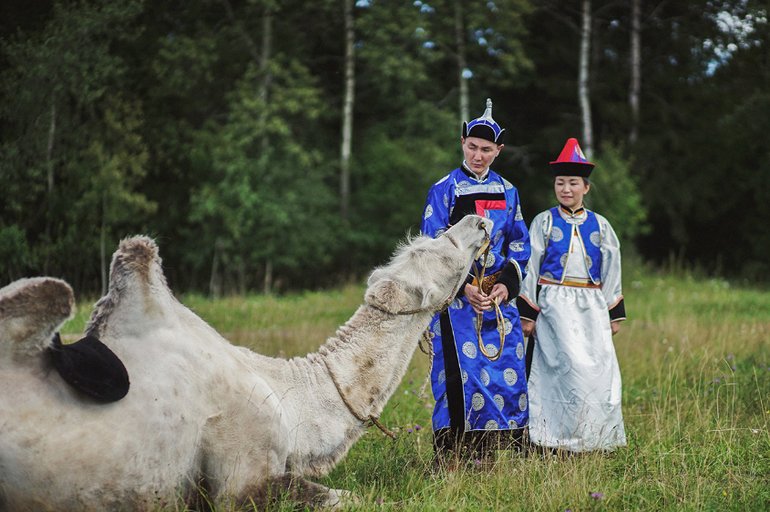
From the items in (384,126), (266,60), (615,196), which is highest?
(266,60)

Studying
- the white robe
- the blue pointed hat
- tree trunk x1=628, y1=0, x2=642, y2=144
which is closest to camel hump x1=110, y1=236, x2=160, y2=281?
the blue pointed hat

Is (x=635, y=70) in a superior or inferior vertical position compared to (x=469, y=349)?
superior

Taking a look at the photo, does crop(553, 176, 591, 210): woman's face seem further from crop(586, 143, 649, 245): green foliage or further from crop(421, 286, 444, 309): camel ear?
crop(586, 143, 649, 245): green foliage

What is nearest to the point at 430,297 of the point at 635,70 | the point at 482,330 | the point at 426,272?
the point at 426,272

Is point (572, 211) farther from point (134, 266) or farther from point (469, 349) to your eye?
point (134, 266)

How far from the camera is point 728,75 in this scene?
85.2ft

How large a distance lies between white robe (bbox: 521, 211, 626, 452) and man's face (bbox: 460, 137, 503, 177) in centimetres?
70

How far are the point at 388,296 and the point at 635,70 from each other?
23989 millimetres

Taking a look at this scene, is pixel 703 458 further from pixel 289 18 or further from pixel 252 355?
pixel 289 18

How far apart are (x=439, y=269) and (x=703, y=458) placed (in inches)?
93.5

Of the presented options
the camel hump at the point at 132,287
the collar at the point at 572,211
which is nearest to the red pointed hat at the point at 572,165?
the collar at the point at 572,211

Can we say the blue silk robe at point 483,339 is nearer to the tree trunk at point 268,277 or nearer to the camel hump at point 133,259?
the camel hump at point 133,259

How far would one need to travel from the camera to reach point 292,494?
Answer: 2.83m

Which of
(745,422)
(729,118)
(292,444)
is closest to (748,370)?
(745,422)
